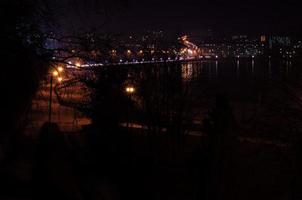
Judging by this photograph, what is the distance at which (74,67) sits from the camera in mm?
5160

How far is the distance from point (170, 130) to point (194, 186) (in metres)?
2.23

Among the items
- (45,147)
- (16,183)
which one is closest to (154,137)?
(45,147)

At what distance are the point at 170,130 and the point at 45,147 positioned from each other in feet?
13.2

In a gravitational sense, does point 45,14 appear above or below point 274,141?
above

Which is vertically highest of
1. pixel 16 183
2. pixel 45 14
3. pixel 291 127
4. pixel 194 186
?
pixel 45 14

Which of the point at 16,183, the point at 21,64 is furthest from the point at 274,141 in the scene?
the point at 21,64

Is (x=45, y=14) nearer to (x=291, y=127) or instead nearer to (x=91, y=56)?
(x=91, y=56)

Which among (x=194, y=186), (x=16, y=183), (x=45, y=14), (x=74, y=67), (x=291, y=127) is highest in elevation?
(x=45, y=14)

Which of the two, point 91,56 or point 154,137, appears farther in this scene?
point 154,137

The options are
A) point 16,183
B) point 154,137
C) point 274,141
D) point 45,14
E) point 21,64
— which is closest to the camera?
point 45,14

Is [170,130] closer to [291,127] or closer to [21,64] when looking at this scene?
[291,127]

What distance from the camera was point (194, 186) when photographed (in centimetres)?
1088

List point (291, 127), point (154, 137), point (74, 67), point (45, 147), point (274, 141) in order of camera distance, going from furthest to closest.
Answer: point (274, 141)
point (154, 137)
point (291, 127)
point (45, 147)
point (74, 67)

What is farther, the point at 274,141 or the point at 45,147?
the point at 274,141
